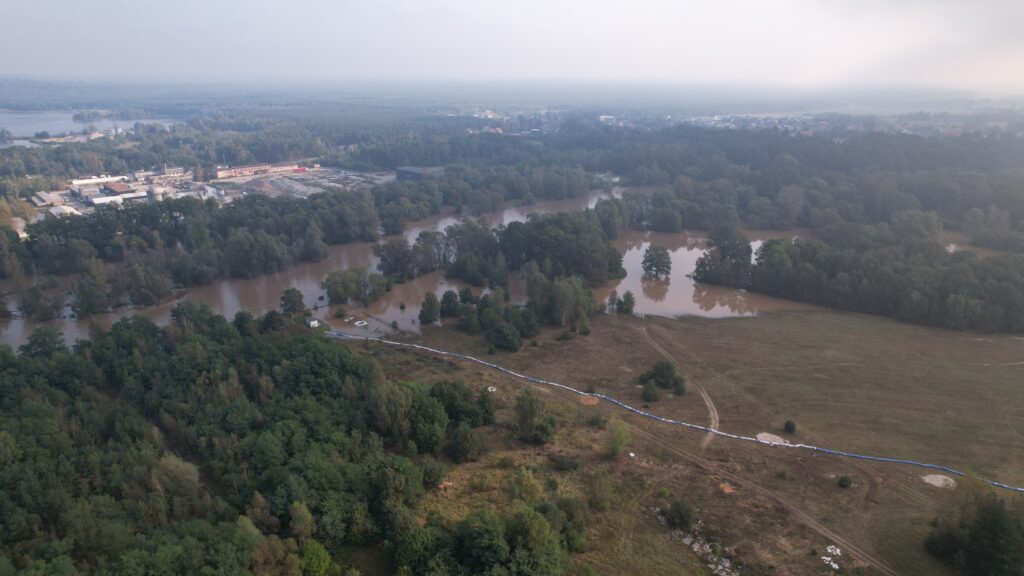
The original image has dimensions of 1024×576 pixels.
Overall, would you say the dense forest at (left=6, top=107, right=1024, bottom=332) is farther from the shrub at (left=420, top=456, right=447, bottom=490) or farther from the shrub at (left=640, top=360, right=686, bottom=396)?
the shrub at (left=420, top=456, right=447, bottom=490)

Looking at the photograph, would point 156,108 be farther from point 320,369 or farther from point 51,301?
point 320,369

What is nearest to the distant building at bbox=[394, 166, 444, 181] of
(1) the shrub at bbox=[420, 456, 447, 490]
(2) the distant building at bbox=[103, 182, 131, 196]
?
(2) the distant building at bbox=[103, 182, 131, 196]

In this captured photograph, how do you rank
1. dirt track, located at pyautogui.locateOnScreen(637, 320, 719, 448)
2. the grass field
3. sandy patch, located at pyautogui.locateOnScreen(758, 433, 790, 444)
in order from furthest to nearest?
dirt track, located at pyautogui.locateOnScreen(637, 320, 719, 448) → sandy patch, located at pyautogui.locateOnScreen(758, 433, 790, 444) → the grass field

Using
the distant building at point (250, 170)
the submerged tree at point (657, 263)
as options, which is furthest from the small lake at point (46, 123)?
the submerged tree at point (657, 263)

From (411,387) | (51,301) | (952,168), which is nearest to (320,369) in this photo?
(411,387)

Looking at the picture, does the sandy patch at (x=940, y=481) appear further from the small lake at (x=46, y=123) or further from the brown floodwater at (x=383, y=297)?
the small lake at (x=46, y=123)

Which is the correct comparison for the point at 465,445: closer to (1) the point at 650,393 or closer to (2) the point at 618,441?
(2) the point at 618,441
